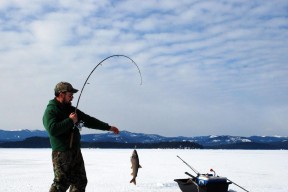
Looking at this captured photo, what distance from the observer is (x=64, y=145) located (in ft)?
14.0

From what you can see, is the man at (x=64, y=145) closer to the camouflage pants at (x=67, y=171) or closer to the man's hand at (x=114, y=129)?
the camouflage pants at (x=67, y=171)

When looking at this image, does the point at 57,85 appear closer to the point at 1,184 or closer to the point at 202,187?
the point at 202,187

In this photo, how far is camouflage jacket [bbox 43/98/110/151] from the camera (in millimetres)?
4090

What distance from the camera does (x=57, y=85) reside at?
170 inches

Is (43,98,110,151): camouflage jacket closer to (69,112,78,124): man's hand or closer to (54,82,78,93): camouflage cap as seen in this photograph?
(69,112,78,124): man's hand

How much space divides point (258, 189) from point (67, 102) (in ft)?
23.9

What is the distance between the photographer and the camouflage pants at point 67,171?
14.0ft

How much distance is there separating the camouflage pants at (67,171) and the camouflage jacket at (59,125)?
0.25ft

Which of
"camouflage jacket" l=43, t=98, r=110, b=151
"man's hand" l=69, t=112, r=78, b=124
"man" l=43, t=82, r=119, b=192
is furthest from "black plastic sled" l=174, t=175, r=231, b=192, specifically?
"man's hand" l=69, t=112, r=78, b=124

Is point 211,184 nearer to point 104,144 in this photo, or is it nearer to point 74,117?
point 74,117

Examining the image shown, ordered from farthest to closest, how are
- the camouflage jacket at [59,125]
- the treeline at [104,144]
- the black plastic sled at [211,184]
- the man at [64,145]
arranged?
the treeline at [104,144] → the black plastic sled at [211,184] → the man at [64,145] → the camouflage jacket at [59,125]

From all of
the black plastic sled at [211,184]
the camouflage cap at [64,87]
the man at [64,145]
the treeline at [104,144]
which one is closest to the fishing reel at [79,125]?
the man at [64,145]

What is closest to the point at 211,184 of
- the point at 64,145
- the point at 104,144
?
the point at 64,145

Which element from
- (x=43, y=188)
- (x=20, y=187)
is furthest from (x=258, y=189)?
(x=20, y=187)
